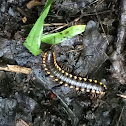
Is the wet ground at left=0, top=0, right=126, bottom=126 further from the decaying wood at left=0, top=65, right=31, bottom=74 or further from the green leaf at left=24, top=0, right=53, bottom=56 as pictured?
the green leaf at left=24, top=0, right=53, bottom=56

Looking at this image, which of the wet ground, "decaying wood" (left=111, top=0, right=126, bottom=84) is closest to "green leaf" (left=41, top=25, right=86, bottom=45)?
the wet ground

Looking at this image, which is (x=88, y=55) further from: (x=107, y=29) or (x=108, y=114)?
(x=108, y=114)

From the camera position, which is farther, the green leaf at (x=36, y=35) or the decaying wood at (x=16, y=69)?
the decaying wood at (x=16, y=69)

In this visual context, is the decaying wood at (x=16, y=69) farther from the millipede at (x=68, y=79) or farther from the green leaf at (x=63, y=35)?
the green leaf at (x=63, y=35)

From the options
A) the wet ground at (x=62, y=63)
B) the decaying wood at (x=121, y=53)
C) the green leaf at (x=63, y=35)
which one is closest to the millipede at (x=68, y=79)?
the wet ground at (x=62, y=63)

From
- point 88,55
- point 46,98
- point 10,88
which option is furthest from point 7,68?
point 88,55

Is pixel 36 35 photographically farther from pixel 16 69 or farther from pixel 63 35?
pixel 16 69

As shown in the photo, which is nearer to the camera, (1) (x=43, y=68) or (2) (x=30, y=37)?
(2) (x=30, y=37)
